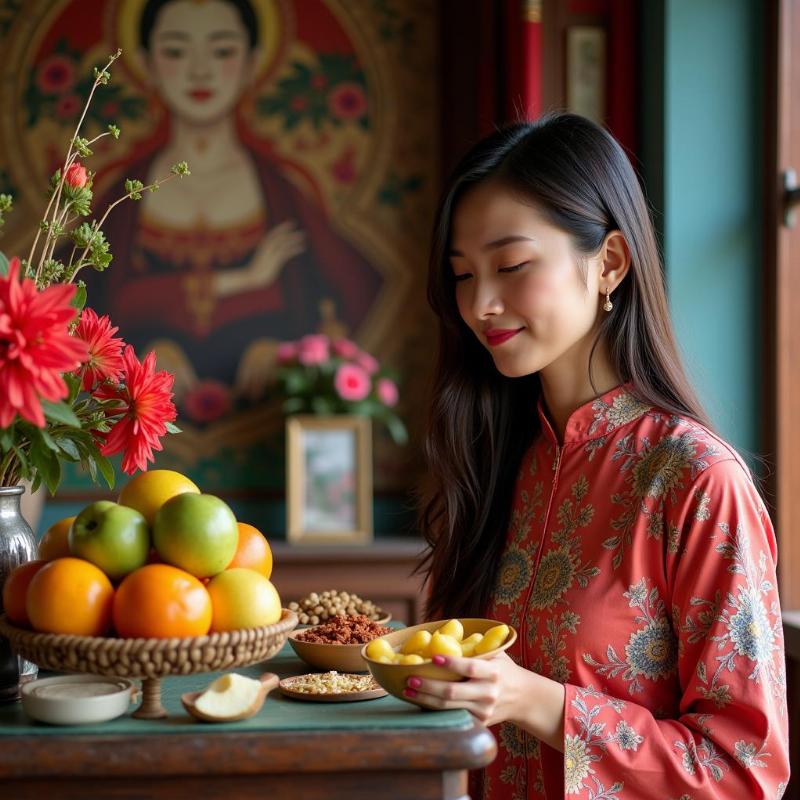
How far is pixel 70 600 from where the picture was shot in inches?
39.9

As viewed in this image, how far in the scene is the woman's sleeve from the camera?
139cm

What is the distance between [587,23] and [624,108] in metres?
0.34

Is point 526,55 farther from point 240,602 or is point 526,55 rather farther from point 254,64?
point 240,602

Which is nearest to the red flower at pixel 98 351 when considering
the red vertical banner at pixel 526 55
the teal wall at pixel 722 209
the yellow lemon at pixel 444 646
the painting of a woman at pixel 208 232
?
the yellow lemon at pixel 444 646

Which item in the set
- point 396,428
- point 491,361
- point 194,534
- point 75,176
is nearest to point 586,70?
point 396,428

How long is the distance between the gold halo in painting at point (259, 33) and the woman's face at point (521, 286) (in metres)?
2.45

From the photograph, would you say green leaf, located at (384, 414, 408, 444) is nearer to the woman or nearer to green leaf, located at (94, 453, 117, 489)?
the woman

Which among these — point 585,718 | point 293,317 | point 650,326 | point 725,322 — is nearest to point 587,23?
point 725,322

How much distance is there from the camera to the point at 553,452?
1.80m

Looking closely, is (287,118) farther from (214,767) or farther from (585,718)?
(214,767)

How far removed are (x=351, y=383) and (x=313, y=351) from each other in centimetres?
18

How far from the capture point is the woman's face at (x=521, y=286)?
161 cm

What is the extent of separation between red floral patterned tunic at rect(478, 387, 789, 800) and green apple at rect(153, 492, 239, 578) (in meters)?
0.60

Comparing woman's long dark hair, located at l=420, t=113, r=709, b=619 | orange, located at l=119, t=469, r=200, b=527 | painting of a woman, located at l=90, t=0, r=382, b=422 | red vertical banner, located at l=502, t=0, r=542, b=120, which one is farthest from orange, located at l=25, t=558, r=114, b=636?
painting of a woman, located at l=90, t=0, r=382, b=422
